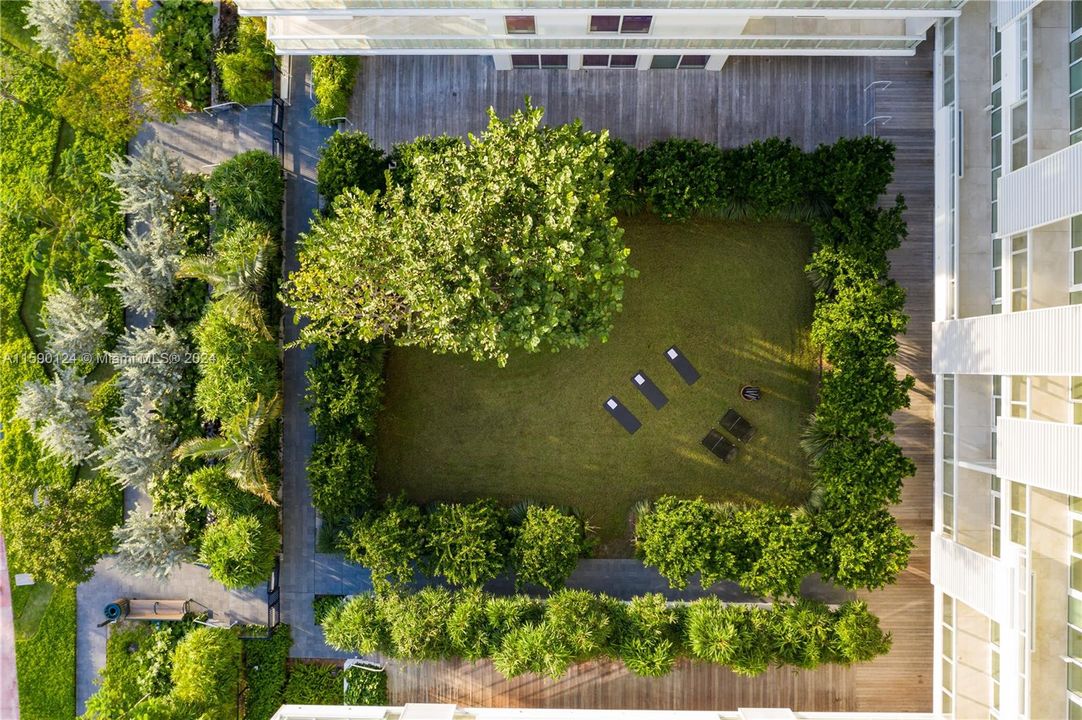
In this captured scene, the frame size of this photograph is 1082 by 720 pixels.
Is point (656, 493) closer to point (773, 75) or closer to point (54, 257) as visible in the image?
point (773, 75)

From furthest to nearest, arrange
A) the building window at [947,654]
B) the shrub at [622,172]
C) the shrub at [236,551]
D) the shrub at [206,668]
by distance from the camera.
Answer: the shrub at [206,668]
the shrub at [236,551]
the shrub at [622,172]
the building window at [947,654]

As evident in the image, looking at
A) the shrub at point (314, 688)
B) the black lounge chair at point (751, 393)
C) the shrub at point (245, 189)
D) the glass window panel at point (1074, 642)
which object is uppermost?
the shrub at point (245, 189)

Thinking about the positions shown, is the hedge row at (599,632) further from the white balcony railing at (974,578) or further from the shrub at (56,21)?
the shrub at (56,21)

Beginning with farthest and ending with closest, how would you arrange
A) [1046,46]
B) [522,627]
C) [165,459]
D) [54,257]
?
Result: [54,257] → [165,459] → [522,627] → [1046,46]

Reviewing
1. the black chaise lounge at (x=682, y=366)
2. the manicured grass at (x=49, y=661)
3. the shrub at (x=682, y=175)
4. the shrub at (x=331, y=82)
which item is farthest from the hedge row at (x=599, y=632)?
the shrub at (x=331, y=82)

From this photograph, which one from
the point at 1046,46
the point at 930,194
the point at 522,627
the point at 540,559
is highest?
the point at 1046,46

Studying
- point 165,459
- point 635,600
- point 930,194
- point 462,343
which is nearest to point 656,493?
point 635,600

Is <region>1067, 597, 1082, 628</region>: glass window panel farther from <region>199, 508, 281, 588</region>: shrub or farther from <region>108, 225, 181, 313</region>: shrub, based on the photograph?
<region>108, 225, 181, 313</region>: shrub

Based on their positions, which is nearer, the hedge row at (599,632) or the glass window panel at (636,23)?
the glass window panel at (636,23)
